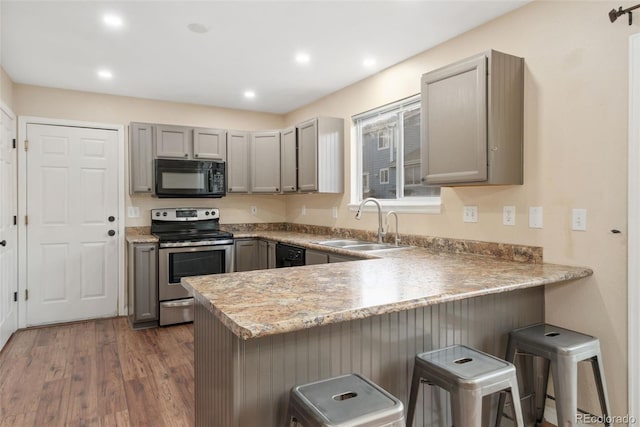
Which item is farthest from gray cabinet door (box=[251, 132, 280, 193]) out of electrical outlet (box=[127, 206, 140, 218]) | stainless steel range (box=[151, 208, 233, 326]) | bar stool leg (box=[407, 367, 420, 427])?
bar stool leg (box=[407, 367, 420, 427])

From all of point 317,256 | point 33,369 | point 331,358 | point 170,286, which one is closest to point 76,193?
point 170,286

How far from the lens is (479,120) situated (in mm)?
2273

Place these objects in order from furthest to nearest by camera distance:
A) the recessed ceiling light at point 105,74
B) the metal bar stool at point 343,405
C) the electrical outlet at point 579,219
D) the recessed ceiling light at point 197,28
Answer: the recessed ceiling light at point 105,74, the recessed ceiling light at point 197,28, the electrical outlet at point 579,219, the metal bar stool at point 343,405

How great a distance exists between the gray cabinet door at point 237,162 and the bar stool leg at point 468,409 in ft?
12.4

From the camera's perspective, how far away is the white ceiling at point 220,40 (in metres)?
2.45

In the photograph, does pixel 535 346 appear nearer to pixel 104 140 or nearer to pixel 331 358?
pixel 331 358

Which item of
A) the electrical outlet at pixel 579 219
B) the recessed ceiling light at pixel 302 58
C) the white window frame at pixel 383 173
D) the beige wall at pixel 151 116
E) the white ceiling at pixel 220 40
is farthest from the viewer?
the beige wall at pixel 151 116

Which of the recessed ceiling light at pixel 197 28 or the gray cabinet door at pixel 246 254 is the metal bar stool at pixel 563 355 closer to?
the recessed ceiling light at pixel 197 28

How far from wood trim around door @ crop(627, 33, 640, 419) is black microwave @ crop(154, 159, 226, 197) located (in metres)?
3.80

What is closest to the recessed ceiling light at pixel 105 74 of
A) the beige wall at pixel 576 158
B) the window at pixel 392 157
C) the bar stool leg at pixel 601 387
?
the window at pixel 392 157

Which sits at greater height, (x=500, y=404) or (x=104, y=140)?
(x=104, y=140)

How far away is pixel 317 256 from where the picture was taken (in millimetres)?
3367

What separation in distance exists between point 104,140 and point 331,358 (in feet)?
12.7

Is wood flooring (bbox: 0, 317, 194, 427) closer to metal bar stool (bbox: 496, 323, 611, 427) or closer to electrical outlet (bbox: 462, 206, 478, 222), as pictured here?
metal bar stool (bbox: 496, 323, 611, 427)
